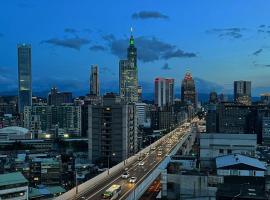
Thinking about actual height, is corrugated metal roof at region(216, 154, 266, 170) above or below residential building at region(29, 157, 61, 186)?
above

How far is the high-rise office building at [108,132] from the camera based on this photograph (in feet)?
174

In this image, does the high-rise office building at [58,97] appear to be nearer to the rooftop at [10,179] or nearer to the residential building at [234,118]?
the residential building at [234,118]

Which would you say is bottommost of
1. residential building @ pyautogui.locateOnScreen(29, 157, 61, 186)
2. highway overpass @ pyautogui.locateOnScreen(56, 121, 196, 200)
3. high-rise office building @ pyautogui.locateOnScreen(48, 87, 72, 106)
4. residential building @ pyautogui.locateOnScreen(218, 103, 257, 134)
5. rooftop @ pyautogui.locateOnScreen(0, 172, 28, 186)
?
residential building @ pyautogui.locateOnScreen(29, 157, 61, 186)

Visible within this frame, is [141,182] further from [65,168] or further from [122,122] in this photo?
[122,122]

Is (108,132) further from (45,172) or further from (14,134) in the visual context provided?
(14,134)

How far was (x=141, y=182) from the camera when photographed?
34.7 m

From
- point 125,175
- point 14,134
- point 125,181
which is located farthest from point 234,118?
point 125,181

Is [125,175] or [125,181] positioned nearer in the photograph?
[125,181]

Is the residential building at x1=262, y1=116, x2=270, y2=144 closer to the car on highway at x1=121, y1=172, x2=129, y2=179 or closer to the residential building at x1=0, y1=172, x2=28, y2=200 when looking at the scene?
the car on highway at x1=121, y1=172, x2=129, y2=179

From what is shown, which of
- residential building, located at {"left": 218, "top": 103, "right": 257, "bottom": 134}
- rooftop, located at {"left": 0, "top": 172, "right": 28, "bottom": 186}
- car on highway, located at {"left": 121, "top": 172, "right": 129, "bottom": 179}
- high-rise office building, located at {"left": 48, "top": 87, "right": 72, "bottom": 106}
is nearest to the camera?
rooftop, located at {"left": 0, "top": 172, "right": 28, "bottom": 186}

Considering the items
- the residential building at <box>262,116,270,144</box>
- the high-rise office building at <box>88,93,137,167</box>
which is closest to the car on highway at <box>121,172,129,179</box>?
the high-rise office building at <box>88,93,137,167</box>

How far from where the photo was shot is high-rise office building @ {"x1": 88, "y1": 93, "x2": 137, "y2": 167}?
53125 mm

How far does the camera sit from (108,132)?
53.5 m

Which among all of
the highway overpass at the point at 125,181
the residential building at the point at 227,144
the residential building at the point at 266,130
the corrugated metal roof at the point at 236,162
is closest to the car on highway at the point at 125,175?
the highway overpass at the point at 125,181
